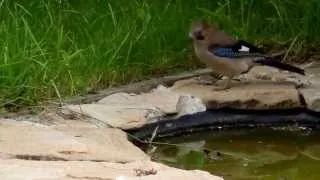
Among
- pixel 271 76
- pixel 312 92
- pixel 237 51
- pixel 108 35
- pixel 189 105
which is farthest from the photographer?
pixel 108 35

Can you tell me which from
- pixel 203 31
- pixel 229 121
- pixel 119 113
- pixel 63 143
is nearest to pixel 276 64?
pixel 203 31

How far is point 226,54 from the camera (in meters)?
6.27

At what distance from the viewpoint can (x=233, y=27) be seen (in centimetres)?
740

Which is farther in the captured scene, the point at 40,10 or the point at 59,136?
the point at 40,10

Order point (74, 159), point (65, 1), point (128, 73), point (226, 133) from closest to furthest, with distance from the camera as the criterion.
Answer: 1. point (74, 159)
2. point (226, 133)
3. point (128, 73)
4. point (65, 1)

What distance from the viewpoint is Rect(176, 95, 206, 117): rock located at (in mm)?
5754

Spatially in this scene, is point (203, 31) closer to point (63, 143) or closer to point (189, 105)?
point (189, 105)

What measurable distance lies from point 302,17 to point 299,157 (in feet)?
7.54

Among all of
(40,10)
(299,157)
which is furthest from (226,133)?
(40,10)

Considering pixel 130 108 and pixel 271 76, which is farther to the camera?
pixel 271 76

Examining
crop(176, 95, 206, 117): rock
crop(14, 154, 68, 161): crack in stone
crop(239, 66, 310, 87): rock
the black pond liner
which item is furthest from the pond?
crop(14, 154, 68, 161): crack in stone

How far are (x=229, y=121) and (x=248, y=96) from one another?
0.72 ft

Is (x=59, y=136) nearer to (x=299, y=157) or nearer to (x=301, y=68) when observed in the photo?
(x=299, y=157)

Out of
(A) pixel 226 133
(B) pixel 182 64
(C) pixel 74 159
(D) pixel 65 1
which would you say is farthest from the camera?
(D) pixel 65 1
